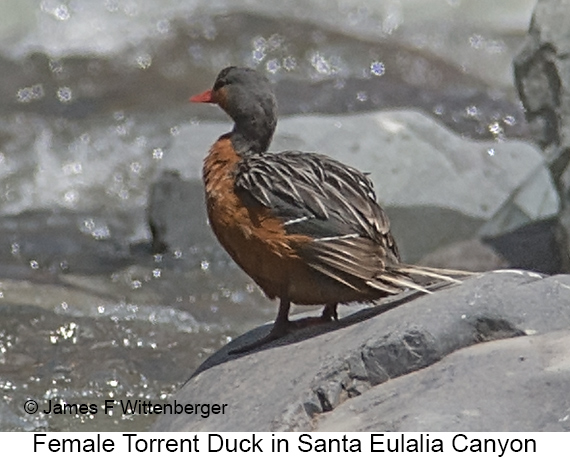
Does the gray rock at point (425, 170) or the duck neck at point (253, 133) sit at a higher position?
the gray rock at point (425, 170)

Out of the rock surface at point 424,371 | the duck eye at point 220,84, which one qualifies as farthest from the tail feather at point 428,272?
the duck eye at point 220,84

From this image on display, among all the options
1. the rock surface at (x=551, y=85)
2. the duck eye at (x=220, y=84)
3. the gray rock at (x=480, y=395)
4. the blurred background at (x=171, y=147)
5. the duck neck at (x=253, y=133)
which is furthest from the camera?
the rock surface at (x=551, y=85)

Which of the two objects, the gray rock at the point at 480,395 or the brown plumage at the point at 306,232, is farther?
the brown plumage at the point at 306,232

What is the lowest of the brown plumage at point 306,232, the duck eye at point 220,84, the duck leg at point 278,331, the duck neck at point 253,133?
the duck leg at point 278,331

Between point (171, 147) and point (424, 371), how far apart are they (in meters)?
5.54

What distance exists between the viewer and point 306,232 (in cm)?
536

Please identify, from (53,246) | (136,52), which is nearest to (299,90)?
(136,52)

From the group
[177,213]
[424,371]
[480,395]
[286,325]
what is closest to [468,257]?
[177,213]

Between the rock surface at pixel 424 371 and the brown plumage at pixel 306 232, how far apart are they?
0.17 m

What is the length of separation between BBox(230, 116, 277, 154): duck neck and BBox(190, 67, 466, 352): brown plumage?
27 centimetres

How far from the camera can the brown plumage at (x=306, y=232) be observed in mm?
5312

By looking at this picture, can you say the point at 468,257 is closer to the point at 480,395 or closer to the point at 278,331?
the point at 278,331

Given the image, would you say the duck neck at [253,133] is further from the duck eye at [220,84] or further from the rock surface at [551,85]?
the rock surface at [551,85]

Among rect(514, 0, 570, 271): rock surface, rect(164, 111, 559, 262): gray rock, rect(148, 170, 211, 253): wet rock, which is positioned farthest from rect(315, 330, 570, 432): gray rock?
rect(148, 170, 211, 253): wet rock
